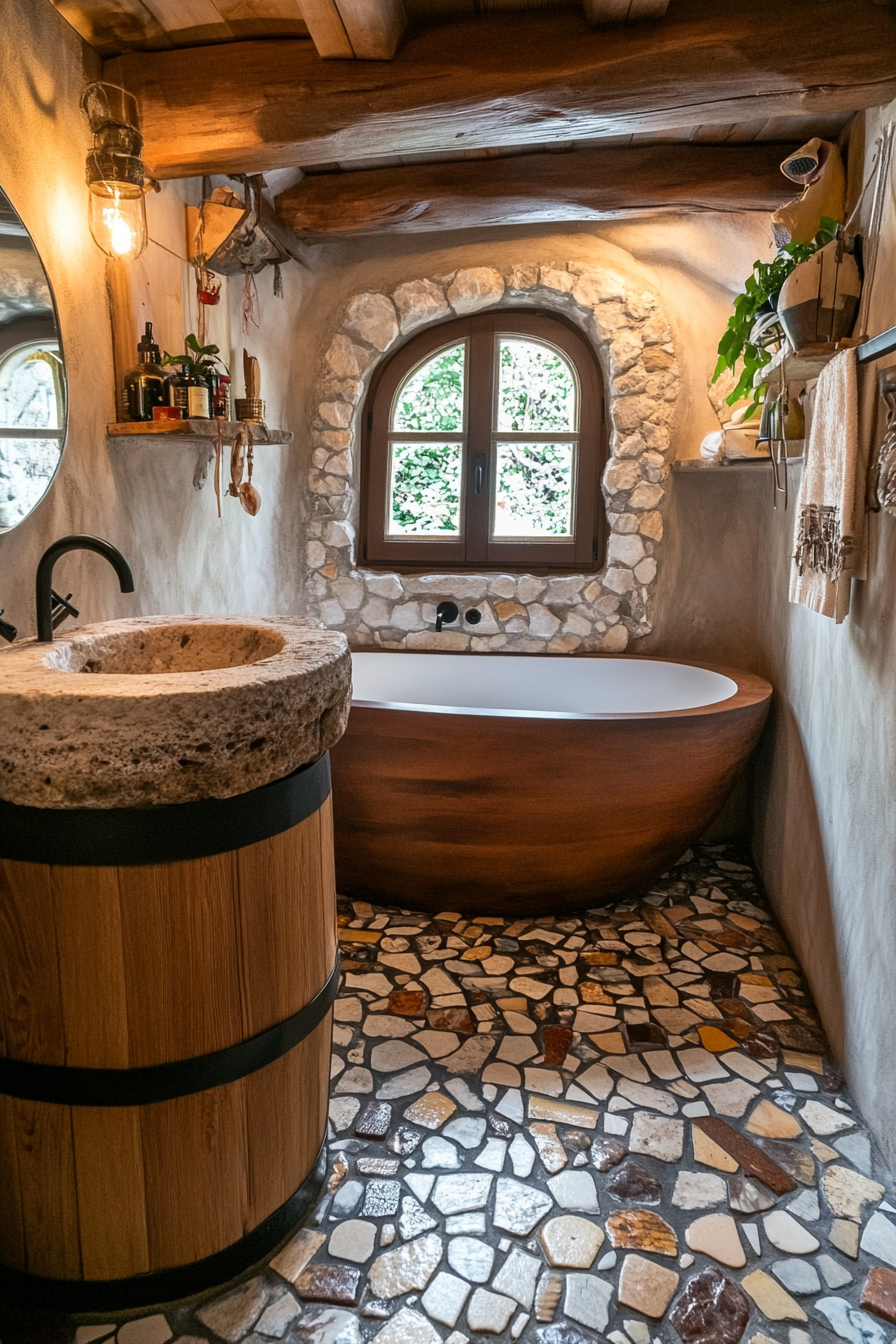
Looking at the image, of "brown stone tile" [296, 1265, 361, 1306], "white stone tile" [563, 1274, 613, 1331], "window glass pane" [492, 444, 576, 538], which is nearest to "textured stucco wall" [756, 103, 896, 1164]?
"white stone tile" [563, 1274, 613, 1331]

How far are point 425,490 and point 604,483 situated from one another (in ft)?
2.47

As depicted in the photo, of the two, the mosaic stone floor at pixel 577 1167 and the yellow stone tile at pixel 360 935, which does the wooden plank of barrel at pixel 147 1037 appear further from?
the yellow stone tile at pixel 360 935

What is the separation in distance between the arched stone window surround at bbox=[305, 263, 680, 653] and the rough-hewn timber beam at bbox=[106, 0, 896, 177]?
112cm

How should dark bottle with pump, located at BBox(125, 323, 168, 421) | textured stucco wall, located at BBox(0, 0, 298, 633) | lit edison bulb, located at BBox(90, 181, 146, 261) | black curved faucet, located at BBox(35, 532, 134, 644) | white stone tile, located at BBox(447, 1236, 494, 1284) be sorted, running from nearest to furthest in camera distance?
white stone tile, located at BBox(447, 1236, 494, 1284) → black curved faucet, located at BBox(35, 532, 134, 644) → textured stucco wall, located at BBox(0, 0, 298, 633) → lit edison bulb, located at BBox(90, 181, 146, 261) → dark bottle with pump, located at BBox(125, 323, 168, 421)

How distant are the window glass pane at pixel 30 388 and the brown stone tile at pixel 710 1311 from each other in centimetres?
193

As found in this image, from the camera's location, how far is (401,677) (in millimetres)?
3377

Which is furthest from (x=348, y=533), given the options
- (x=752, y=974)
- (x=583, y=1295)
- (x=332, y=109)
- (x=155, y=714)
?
(x=583, y=1295)

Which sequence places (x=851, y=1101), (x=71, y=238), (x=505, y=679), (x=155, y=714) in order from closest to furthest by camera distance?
1. (x=155, y=714)
2. (x=851, y=1101)
3. (x=71, y=238)
4. (x=505, y=679)

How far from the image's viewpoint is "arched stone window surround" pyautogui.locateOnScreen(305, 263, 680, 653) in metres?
3.18

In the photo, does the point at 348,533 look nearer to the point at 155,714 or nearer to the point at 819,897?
the point at 819,897

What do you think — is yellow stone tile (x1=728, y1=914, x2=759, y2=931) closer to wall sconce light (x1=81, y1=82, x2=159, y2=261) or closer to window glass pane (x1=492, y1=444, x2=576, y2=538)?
window glass pane (x1=492, y1=444, x2=576, y2=538)

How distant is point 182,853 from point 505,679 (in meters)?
2.35

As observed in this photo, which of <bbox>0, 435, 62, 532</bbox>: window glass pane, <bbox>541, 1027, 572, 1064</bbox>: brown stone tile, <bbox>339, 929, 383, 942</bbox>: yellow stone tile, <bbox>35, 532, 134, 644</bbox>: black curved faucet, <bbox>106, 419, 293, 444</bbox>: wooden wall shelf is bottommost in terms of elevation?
<bbox>541, 1027, 572, 1064</bbox>: brown stone tile

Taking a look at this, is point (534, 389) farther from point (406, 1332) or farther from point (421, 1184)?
point (406, 1332)
